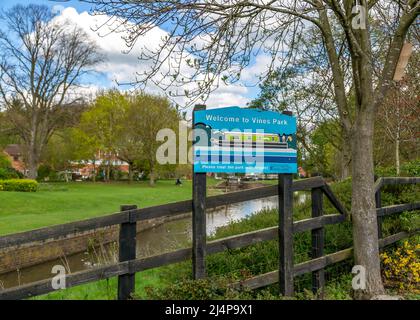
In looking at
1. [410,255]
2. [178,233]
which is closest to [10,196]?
[178,233]

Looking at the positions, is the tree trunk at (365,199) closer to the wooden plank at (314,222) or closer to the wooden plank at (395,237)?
the wooden plank at (314,222)

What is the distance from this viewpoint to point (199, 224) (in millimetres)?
3703

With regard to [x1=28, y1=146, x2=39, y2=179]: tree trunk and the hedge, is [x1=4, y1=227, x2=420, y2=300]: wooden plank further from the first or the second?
[x1=28, y1=146, x2=39, y2=179]: tree trunk

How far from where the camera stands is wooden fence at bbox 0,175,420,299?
3.21 m

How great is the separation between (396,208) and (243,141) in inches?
127

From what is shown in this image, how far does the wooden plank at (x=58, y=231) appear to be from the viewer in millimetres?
3070

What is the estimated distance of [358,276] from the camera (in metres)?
4.47

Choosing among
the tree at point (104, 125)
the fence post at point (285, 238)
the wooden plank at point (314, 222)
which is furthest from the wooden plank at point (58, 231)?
the tree at point (104, 125)

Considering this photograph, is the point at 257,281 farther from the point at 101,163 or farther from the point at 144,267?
the point at 101,163

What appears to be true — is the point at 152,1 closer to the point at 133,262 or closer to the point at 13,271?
the point at 133,262

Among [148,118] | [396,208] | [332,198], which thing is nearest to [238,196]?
[332,198]

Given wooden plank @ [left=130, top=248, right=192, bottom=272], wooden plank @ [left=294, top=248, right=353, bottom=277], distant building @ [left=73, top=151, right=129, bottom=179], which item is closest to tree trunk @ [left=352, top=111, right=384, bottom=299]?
wooden plank @ [left=294, top=248, right=353, bottom=277]

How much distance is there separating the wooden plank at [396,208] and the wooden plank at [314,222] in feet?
2.62

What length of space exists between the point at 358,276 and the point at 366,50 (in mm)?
2810
